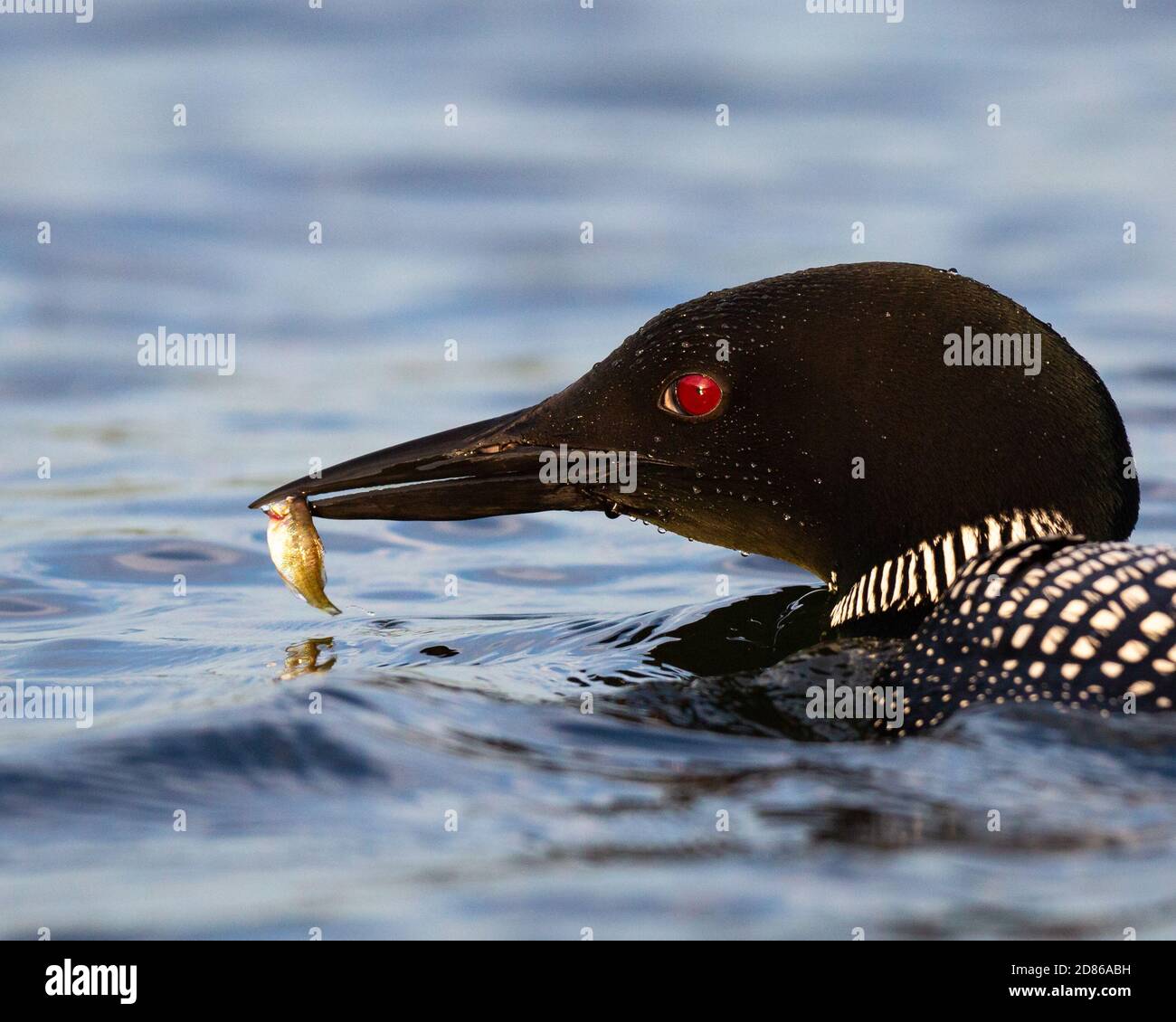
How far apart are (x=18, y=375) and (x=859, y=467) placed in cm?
480

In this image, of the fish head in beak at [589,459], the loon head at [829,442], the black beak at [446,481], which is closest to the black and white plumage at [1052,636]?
the loon head at [829,442]

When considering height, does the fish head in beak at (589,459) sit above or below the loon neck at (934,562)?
above

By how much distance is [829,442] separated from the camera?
188 inches

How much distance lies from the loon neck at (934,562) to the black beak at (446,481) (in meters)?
0.78

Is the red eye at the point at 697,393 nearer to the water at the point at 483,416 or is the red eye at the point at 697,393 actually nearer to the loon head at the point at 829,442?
the loon head at the point at 829,442

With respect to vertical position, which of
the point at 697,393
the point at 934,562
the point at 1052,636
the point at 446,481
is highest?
the point at 697,393

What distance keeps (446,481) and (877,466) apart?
43.9 inches

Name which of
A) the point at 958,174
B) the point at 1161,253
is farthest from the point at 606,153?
the point at 1161,253

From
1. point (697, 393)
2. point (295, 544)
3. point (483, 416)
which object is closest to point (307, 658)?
point (295, 544)

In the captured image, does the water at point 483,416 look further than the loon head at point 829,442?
No

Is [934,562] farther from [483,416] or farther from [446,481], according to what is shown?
[483,416]

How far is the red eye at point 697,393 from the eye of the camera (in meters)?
4.91

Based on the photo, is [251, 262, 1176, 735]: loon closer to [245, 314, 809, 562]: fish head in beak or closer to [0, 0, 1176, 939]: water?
[245, 314, 809, 562]: fish head in beak
